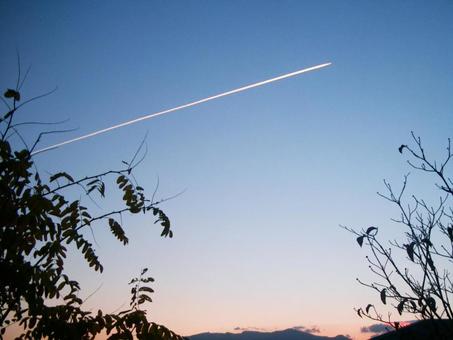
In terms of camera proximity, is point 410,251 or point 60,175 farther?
point 410,251

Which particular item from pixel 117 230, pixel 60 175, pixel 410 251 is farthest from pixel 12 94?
pixel 410 251

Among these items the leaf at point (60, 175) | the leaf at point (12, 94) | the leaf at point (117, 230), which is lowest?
the leaf at point (117, 230)

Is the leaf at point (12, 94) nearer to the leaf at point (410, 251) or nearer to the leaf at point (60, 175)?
the leaf at point (60, 175)

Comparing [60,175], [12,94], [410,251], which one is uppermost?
[12,94]

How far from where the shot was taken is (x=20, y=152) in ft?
9.08

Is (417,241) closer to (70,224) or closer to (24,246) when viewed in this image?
(70,224)

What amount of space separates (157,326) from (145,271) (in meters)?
2.24

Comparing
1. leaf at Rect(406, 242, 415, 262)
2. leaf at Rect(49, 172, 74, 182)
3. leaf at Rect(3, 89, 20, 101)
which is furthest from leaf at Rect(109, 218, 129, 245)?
leaf at Rect(406, 242, 415, 262)

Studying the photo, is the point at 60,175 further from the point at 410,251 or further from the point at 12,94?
the point at 410,251

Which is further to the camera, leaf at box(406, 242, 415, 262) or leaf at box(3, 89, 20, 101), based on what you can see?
leaf at box(406, 242, 415, 262)

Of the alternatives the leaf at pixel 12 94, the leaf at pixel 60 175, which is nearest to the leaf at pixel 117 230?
the leaf at pixel 60 175

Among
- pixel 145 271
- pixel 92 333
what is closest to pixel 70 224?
pixel 92 333

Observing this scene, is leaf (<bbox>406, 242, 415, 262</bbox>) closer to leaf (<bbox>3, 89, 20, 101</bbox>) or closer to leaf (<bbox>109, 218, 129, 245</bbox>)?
leaf (<bbox>109, 218, 129, 245</bbox>)

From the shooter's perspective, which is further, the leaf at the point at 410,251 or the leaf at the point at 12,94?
the leaf at the point at 410,251
